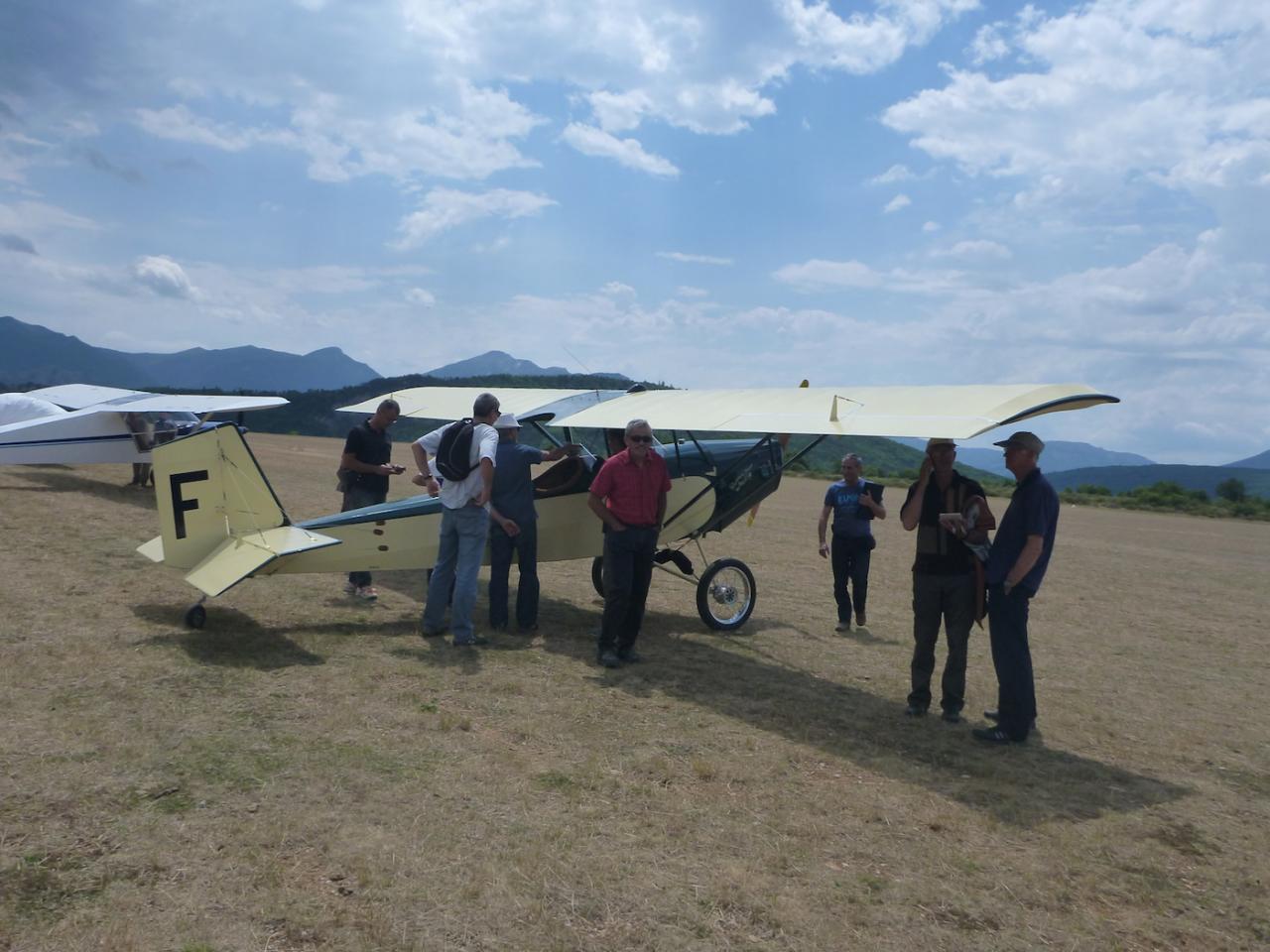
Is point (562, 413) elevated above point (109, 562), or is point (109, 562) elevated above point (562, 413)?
point (562, 413)

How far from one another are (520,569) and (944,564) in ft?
11.1

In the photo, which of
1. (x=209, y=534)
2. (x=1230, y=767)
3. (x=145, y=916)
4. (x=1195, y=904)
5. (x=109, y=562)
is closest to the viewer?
(x=145, y=916)

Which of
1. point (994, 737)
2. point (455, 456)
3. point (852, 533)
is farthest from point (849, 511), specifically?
point (455, 456)

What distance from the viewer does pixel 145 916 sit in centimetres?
278

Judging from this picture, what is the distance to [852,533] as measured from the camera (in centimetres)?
804

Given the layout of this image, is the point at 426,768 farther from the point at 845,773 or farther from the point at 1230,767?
the point at 1230,767

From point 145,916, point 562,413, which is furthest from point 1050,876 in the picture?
point 562,413

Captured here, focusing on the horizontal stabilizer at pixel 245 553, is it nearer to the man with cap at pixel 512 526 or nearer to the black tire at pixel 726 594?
the man with cap at pixel 512 526

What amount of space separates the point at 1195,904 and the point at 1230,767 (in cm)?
216

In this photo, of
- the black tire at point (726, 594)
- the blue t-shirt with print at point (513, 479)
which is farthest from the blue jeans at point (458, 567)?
the black tire at point (726, 594)

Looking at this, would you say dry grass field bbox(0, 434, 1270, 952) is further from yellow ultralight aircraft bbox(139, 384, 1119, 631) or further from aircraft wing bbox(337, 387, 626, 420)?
aircraft wing bbox(337, 387, 626, 420)

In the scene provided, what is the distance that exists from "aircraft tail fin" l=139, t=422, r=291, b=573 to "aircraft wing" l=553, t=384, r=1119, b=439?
9.19ft

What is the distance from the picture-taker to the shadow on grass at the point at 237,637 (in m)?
5.62

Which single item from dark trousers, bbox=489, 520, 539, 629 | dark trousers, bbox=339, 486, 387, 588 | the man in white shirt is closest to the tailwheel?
the man in white shirt
